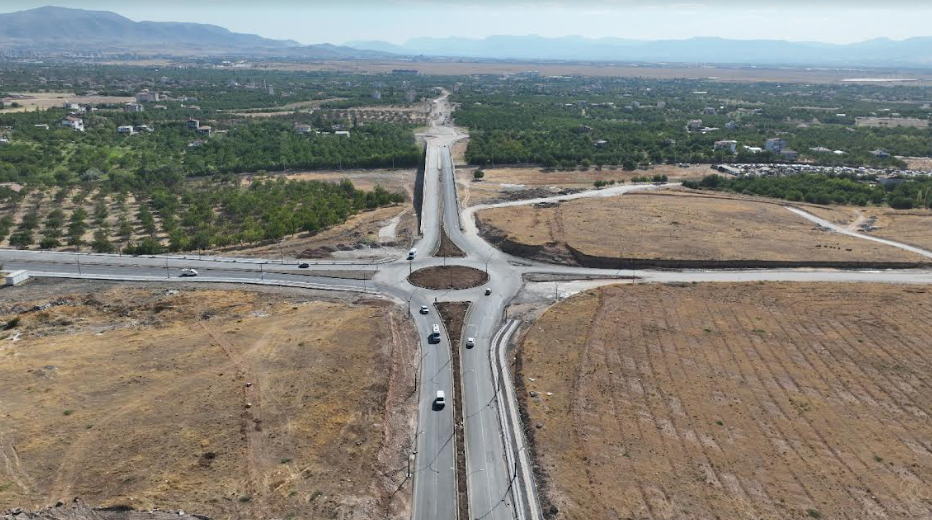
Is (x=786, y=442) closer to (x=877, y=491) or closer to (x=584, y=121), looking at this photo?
(x=877, y=491)

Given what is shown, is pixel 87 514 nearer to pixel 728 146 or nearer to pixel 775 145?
pixel 728 146

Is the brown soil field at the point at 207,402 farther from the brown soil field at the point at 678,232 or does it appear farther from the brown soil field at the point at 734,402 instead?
the brown soil field at the point at 678,232

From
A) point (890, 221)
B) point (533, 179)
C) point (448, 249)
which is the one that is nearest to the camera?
point (448, 249)

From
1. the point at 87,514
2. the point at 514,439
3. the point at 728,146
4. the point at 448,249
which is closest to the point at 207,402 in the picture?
the point at 87,514

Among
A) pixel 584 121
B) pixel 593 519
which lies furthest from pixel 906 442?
pixel 584 121

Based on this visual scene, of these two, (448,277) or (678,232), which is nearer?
(448,277)

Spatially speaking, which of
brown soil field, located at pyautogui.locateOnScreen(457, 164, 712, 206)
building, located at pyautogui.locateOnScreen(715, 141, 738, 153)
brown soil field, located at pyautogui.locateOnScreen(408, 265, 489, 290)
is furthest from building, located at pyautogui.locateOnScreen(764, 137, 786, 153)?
brown soil field, located at pyautogui.locateOnScreen(408, 265, 489, 290)
